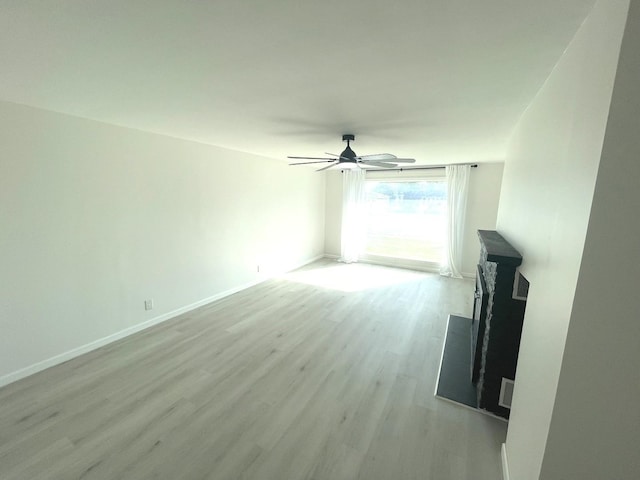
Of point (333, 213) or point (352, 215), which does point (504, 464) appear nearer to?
point (352, 215)

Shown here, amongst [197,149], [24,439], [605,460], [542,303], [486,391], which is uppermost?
[197,149]

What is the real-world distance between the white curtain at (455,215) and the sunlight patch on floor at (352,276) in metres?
0.62

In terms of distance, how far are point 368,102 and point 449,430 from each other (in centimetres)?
242

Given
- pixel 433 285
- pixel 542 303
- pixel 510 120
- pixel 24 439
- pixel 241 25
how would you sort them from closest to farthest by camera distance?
pixel 241 25 < pixel 542 303 < pixel 24 439 < pixel 510 120 < pixel 433 285

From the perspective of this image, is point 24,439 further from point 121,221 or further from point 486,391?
point 486,391

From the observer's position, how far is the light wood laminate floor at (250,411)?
159 cm

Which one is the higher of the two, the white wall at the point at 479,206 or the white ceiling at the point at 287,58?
the white ceiling at the point at 287,58

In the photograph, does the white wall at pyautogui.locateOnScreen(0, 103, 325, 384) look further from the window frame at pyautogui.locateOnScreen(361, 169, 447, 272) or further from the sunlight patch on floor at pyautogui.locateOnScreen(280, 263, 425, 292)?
the window frame at pyautogui.locateOnScreen(361, 169, 447, 272)

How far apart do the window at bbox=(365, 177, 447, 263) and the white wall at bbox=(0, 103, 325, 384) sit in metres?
3.36

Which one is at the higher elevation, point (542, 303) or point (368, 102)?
point (368, 102)

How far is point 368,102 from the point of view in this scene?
6.18 ft

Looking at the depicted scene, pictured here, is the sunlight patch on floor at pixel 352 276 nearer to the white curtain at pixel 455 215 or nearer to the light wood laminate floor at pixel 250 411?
the white curtain at pixel 455 215

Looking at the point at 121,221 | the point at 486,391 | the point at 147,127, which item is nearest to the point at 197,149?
the point at 147,127

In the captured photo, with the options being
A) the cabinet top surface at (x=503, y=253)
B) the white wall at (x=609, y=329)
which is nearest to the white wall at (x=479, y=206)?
the cabinet top surface at (x=503, y=253)
